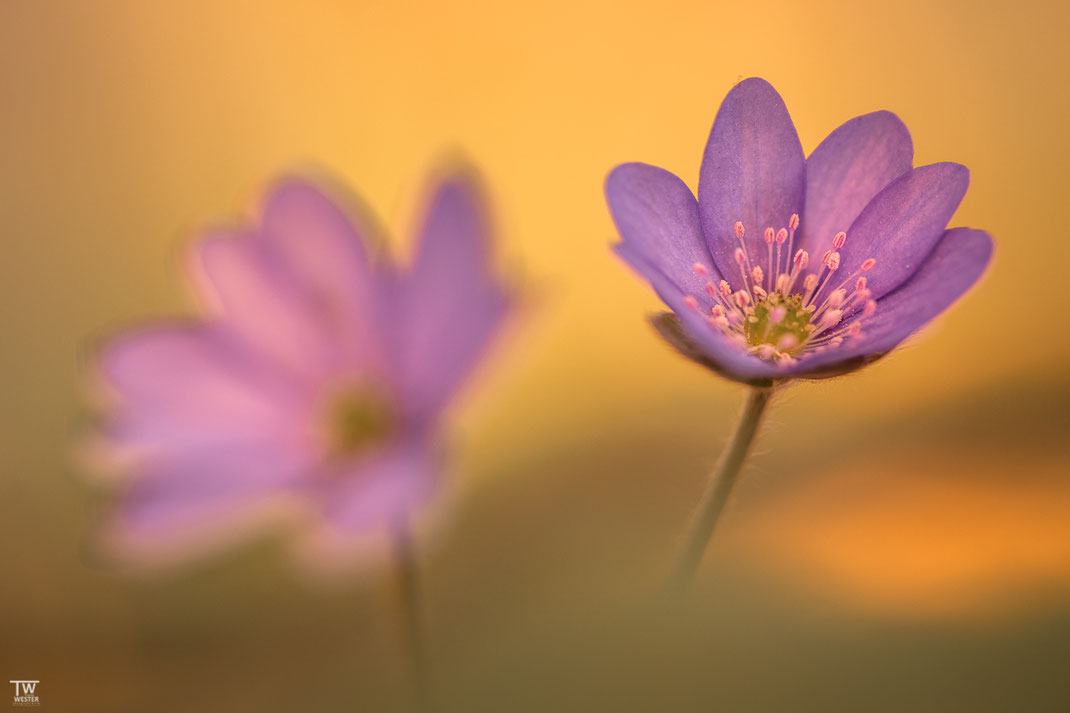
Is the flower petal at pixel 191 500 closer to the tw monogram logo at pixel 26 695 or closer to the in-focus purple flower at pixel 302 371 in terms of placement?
the in-focus purple flower at pixel 302 371

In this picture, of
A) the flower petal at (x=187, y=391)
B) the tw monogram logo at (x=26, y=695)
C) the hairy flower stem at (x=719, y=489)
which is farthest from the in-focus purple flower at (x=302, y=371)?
the tw monogram logo at (x=26, y=695)

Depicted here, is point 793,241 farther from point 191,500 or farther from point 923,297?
point 191,500

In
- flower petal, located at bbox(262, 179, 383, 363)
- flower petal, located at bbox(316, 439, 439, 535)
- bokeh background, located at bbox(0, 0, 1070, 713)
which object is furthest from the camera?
bokeh background, located at bbox(0, 0, 1070, 713)

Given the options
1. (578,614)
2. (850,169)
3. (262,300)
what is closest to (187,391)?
(262,300)

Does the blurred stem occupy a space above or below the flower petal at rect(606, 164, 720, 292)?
below

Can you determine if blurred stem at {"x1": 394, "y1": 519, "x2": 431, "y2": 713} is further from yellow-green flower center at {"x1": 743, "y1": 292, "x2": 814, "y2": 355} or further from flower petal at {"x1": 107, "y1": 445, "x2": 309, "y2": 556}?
yellow-green flower center at {"x1": 743, "y1": 292, "x2": 814, "y2": 355}

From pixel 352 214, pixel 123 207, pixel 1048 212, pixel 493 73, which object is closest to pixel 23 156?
pixel 123 207

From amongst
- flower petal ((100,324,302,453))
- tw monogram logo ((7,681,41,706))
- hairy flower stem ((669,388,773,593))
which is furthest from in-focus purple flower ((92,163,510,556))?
tw monogram logo ((7,681,41,706))
